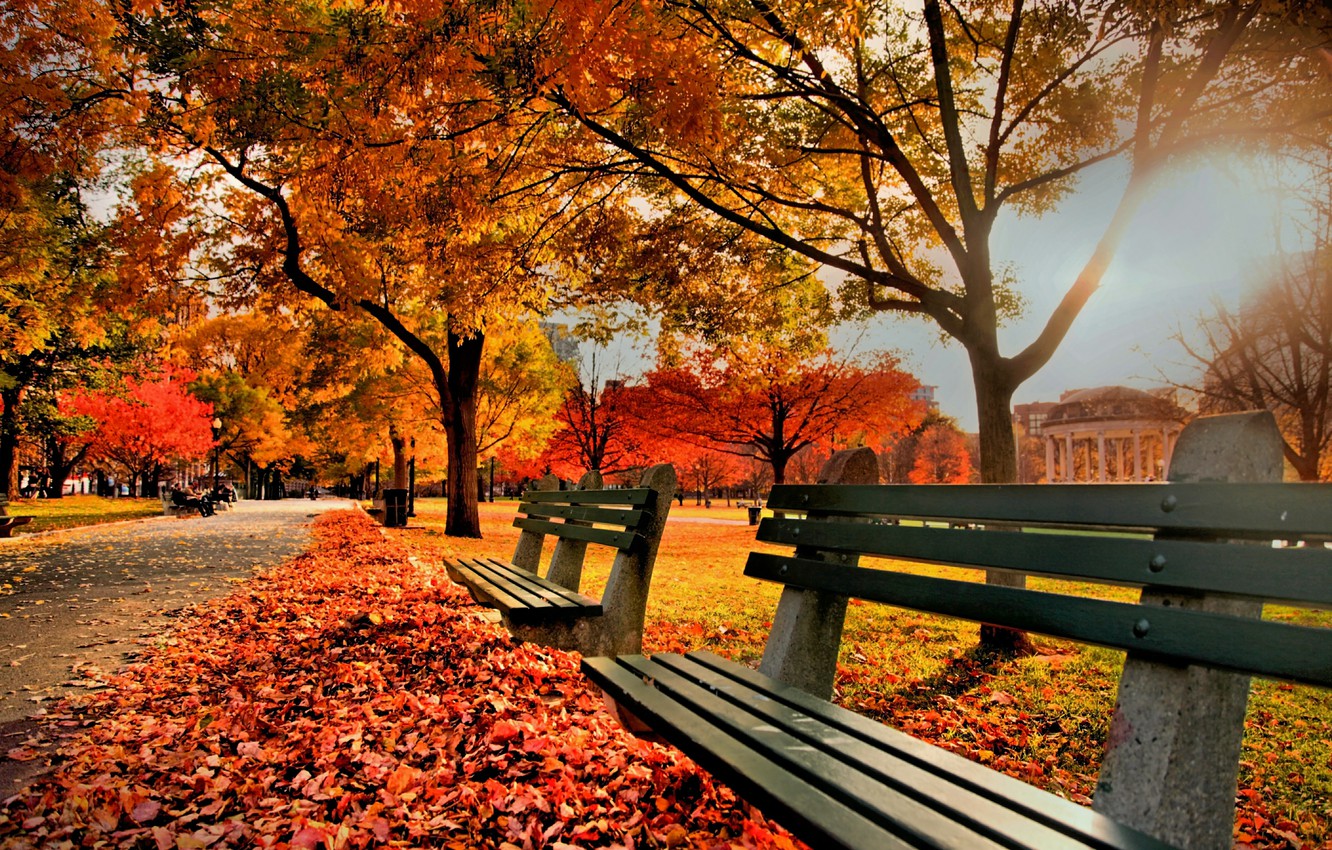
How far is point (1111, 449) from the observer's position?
60.5m

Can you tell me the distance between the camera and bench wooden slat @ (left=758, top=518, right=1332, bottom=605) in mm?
1350

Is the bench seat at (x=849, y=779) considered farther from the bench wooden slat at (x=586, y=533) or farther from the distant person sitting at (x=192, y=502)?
the distant person sitting at (x=192, y=502)

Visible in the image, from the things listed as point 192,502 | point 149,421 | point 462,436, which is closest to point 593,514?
point 462,436

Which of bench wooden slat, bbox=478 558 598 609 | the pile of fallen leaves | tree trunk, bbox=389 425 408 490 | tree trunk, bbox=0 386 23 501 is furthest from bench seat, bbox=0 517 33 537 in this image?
bench wooden slat, bbox=478 558 598 609

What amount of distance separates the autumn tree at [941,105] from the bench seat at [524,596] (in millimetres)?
3305

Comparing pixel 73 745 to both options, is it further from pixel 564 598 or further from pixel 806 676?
pixel 806 676

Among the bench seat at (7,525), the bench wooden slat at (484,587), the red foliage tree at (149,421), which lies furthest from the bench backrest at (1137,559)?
the red foliage tree at (149,421)

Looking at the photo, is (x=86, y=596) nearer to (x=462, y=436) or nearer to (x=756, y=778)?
(x=756, y=778)

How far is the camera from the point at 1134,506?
1.64 m

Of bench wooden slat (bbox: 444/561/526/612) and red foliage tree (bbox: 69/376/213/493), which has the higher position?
red foliage tree (bbox: 69/376/213/493)

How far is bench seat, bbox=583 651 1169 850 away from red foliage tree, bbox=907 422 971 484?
240 feet

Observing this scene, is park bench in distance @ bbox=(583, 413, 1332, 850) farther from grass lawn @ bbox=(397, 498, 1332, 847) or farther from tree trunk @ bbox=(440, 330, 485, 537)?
tree trunk @ bbox=(440, 330, 485, 537)

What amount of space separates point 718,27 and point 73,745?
6446 mm

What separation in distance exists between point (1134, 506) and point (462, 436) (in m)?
16.4
